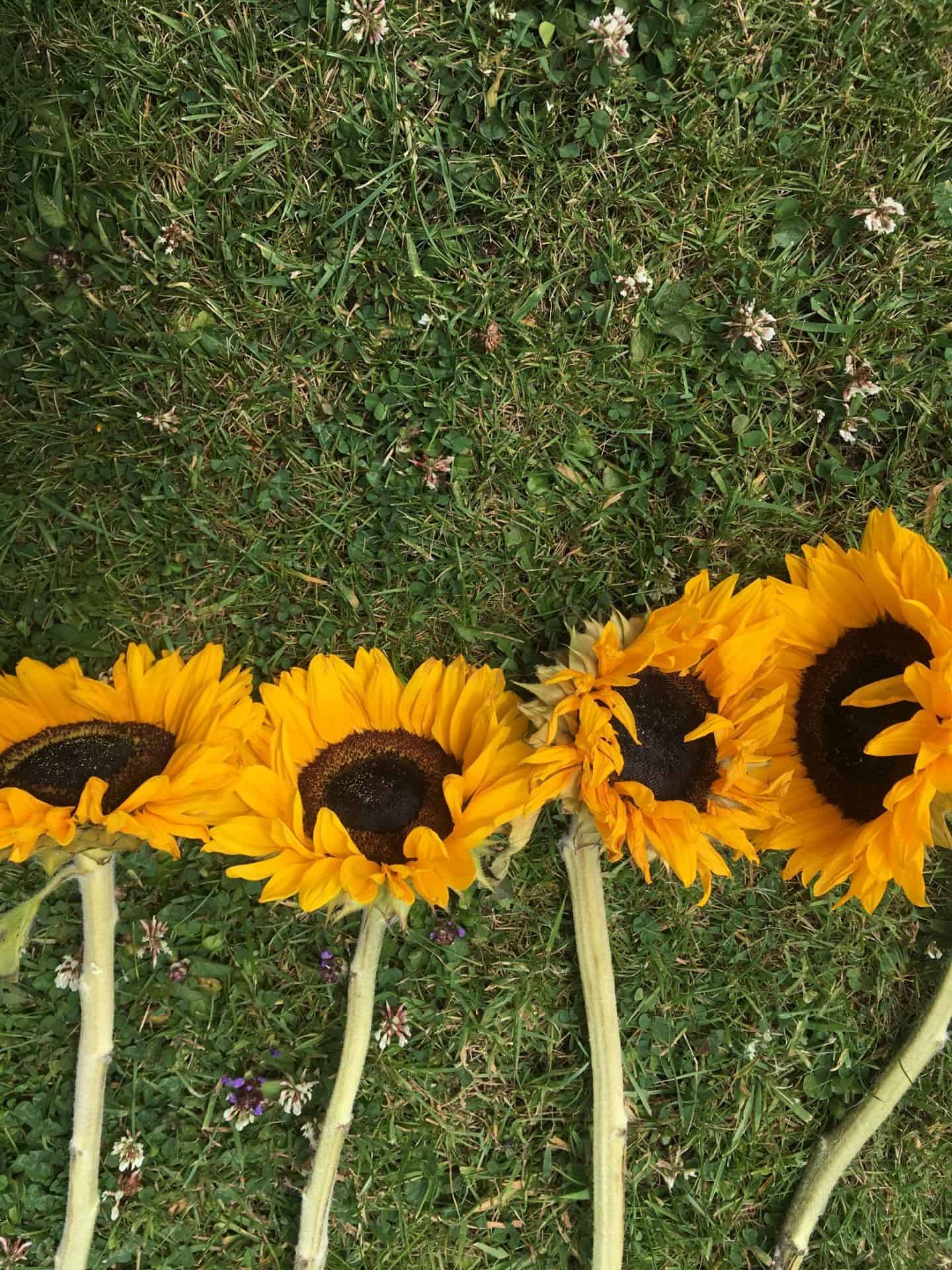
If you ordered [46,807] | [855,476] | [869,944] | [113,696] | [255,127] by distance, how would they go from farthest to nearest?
[869,944] < [855,476] < [255,127] < [113,696] < [46,807]

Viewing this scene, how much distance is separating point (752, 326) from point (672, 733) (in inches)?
32.9

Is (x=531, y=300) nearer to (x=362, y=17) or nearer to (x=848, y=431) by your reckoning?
(x=362, y=17)

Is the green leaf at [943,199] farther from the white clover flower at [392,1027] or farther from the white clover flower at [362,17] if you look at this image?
the white clover flower at [392,1027]

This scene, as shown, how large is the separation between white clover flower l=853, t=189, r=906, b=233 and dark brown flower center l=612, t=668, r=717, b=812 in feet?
3.26

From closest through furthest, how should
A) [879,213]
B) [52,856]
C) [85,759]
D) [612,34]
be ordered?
[52,856]
[85,759]
[612,34]
[879,213]

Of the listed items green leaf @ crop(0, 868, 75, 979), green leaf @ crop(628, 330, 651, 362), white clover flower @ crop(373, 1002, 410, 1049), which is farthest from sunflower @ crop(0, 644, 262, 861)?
green leaf @ crop(628, 330, 651, 362)

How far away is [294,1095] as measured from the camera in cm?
177

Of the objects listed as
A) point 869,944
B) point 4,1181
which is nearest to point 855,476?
point 869,944

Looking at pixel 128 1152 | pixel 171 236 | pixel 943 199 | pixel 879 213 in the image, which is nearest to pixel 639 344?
pixel 879 213

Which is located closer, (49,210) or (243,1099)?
(49,210)

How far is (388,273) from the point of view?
166 centimetres

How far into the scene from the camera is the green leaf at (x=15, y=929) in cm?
141

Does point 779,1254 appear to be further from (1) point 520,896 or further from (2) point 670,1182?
(1) point 520,896

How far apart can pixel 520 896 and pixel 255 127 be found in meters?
1.63
